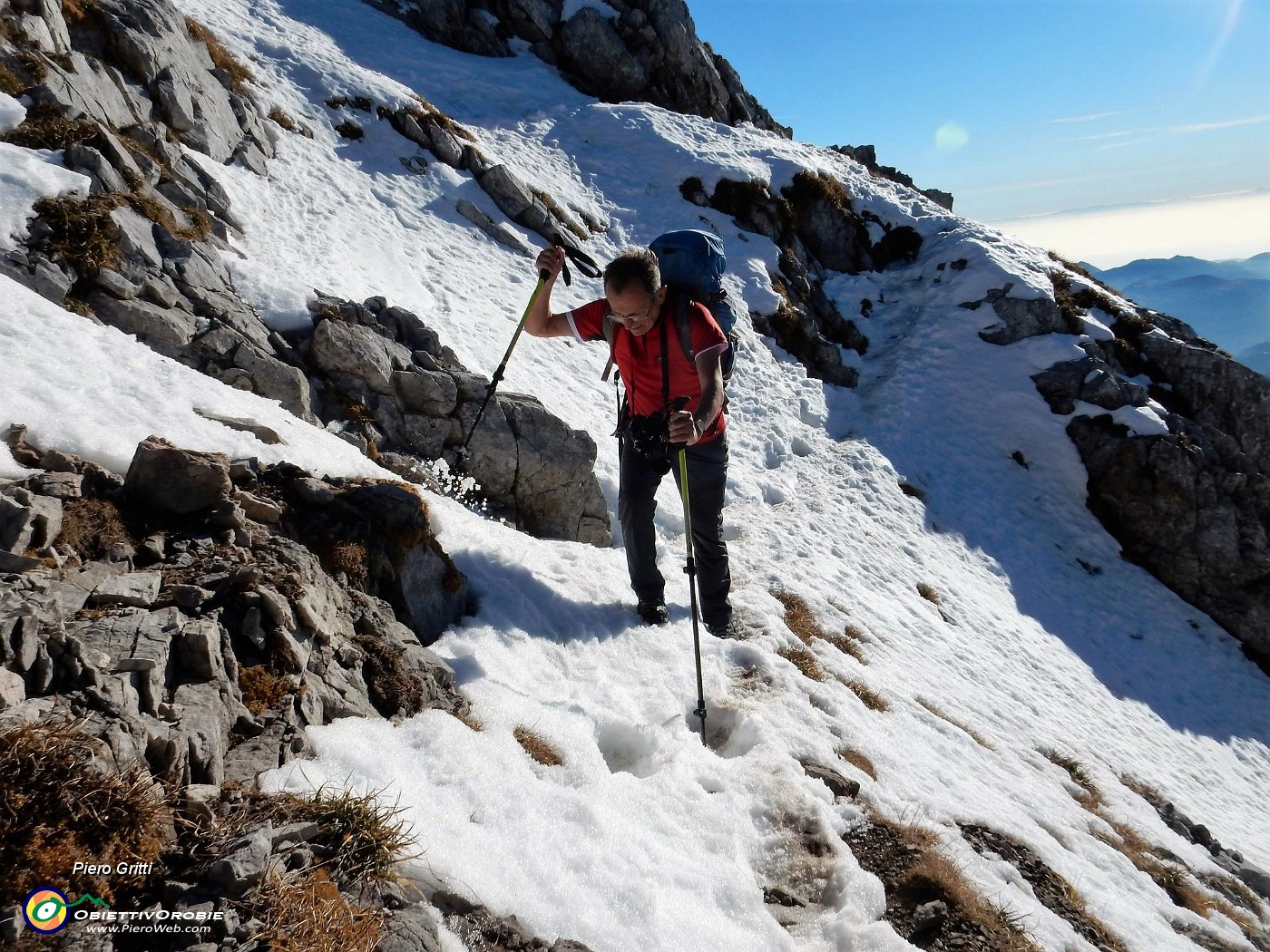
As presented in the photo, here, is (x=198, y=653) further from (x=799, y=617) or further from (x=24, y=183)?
(x=799, y=617)

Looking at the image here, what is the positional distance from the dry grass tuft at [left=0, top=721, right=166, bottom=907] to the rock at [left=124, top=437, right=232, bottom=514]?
8.28 feet

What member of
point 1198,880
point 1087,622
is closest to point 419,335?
point 1198,880

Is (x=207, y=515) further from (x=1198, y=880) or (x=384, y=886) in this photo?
(x=1198, y=880)

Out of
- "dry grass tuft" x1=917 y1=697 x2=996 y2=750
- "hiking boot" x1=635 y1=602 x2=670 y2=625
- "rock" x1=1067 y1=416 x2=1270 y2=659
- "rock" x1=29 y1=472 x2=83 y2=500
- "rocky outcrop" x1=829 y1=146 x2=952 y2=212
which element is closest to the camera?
"rock" x1=29 y1=472 x2=83 y2=500

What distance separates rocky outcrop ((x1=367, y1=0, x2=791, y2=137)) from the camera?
3259cm

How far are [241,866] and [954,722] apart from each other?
9988 mm

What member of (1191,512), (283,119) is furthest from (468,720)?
(1191,512)

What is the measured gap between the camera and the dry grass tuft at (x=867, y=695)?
914 cm

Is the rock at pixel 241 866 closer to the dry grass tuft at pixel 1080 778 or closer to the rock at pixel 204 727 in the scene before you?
the rock at pixel 204 727

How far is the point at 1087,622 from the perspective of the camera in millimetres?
17641

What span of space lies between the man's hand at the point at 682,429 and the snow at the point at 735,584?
2761 millimetres

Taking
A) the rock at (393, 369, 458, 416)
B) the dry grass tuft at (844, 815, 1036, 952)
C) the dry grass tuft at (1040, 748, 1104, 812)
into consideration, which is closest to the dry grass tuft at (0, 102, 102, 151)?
the rock at (393, 369, 458, 416)

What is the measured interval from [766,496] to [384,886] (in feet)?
43.5

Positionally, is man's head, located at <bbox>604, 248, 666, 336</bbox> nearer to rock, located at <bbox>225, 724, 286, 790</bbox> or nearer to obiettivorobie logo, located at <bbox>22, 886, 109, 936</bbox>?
rock, located at <bbox>225, 724, 286, 790</bbox>
